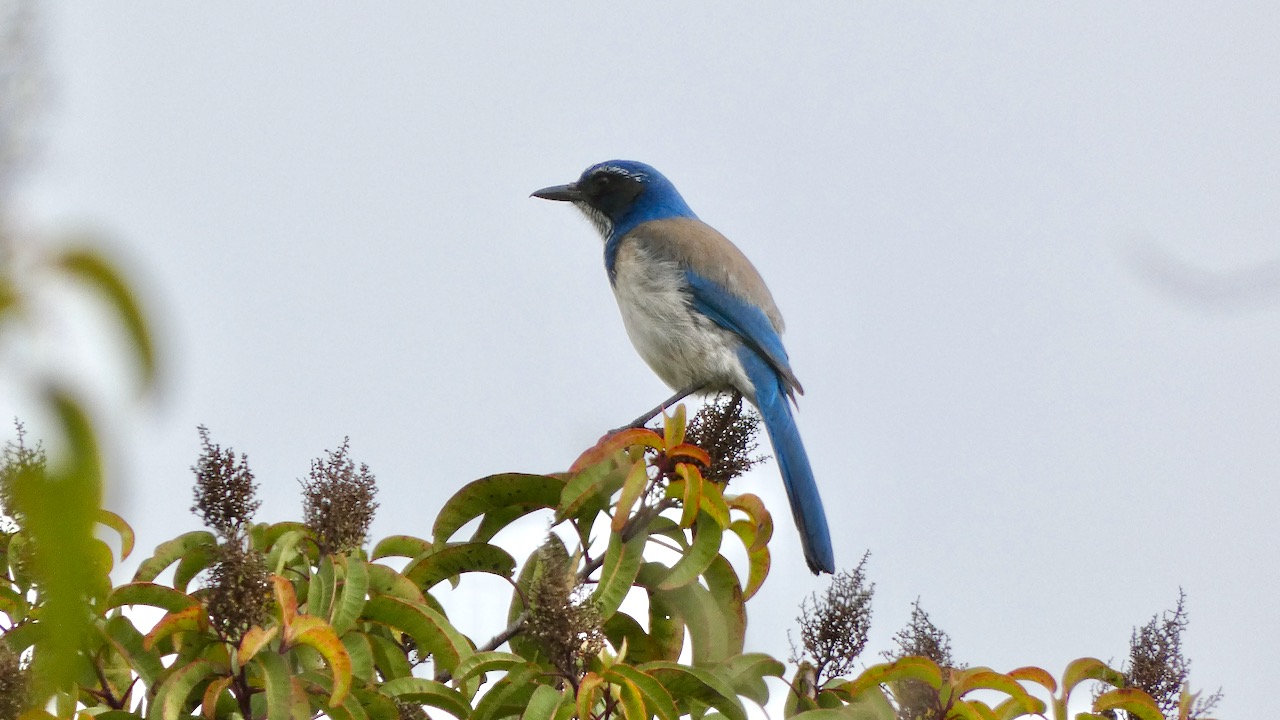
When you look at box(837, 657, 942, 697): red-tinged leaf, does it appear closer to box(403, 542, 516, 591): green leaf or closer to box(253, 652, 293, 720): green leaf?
box(403, 542, 516, 591): green leaf

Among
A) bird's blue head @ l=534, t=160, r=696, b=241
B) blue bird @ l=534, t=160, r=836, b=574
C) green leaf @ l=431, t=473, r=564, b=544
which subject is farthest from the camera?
bird's blue head @ l=534, t=160, r=696, b=241

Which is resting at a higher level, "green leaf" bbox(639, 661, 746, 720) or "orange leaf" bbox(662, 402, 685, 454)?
"orange leaf" bbox(662, 402, 685, 454)

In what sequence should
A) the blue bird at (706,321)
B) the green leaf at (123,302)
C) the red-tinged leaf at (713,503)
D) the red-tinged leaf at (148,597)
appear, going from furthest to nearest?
the blue bird at (706,321) → the red-tinged leaf at (713,503) → the red-tinged leaf at (148,597) → the green leaf at (123,302)

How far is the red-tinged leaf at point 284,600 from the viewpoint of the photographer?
2615 mm

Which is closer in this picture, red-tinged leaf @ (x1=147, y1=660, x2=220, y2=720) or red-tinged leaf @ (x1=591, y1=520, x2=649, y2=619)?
red-tinged leaf @ (x1=147, y1=660, x2=220, y2=720)

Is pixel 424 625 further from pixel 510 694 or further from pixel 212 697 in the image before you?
pixel 212 697

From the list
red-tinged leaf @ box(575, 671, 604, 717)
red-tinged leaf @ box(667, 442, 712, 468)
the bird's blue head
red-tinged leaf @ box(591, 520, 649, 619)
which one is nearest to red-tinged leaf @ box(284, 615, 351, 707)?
red-tinged leaf @ box(575, 671, 604, 717)

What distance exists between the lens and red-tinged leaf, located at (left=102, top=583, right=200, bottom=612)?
2.81 m

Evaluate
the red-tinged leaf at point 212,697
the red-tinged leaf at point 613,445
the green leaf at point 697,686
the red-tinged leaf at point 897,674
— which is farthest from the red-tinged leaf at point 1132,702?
the red-tinged leaf at point 212,697

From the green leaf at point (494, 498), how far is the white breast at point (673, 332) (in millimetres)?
2601

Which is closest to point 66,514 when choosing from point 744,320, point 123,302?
point 123,302

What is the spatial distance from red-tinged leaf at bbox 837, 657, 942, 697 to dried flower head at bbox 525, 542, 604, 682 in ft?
2.32

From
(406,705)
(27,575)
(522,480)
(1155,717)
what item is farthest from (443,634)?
(1155,717)

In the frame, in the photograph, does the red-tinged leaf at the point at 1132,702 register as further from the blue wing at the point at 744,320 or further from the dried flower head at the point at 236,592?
the blue wing at the point at 744,320
